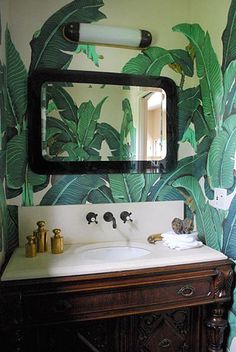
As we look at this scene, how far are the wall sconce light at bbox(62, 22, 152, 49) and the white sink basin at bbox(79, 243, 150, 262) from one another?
119 centimetres

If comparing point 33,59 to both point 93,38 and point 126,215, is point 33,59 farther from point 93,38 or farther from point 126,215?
point 126,215

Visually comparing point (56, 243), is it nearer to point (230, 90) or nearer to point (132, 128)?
point (132, 128)

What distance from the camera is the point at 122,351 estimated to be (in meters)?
1.63

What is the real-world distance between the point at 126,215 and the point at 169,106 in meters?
0.74

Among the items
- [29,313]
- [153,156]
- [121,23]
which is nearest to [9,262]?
[29,313]

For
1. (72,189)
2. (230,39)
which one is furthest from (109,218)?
(230,39)

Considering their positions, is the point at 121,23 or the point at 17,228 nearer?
the point at 17,228

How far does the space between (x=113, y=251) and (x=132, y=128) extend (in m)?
0.75

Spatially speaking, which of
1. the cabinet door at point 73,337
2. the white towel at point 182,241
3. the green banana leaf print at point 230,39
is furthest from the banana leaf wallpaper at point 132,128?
the cabinet door at point 73,337

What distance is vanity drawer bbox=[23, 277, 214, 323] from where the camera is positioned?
1413mm

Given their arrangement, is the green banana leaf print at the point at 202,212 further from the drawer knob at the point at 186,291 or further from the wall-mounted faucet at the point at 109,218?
the wall-mounted faucet at the point at 109,218

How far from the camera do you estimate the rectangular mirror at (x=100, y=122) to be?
1.84 m

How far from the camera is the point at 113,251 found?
1.86 metres

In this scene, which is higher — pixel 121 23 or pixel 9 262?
pixel 121 23
